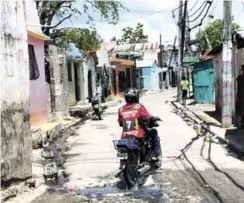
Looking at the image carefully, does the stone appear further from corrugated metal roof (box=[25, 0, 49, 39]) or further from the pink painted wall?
corrugated metal roof (box=[25, 0, 49, 39])

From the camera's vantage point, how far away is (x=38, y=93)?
18.0 m

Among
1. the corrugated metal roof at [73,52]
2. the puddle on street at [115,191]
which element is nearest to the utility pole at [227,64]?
the puddle on street at [115,191]

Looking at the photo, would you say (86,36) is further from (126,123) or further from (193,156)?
(126,123)

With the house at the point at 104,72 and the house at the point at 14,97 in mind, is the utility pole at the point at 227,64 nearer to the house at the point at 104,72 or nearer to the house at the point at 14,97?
the house at the point at 14,97

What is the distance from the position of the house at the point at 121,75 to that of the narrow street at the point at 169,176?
32.7 meters

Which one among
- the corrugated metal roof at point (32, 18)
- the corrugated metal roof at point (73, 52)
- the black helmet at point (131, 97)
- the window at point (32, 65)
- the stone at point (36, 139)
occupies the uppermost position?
the corrugated metal roof at point (32, 18)

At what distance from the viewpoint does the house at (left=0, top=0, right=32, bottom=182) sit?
7223 mm

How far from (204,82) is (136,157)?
20649 millimetres

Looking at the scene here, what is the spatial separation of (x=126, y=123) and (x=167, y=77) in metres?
69.2

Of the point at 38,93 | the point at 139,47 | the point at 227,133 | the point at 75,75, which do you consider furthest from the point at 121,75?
the point at 227,133

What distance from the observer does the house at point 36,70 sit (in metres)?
16.8

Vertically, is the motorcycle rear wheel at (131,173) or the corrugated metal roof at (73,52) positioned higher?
the corrugated metal roof at (73,52)

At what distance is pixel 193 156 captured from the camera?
1146 centimetres

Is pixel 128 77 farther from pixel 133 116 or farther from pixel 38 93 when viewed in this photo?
pixel 133 116
